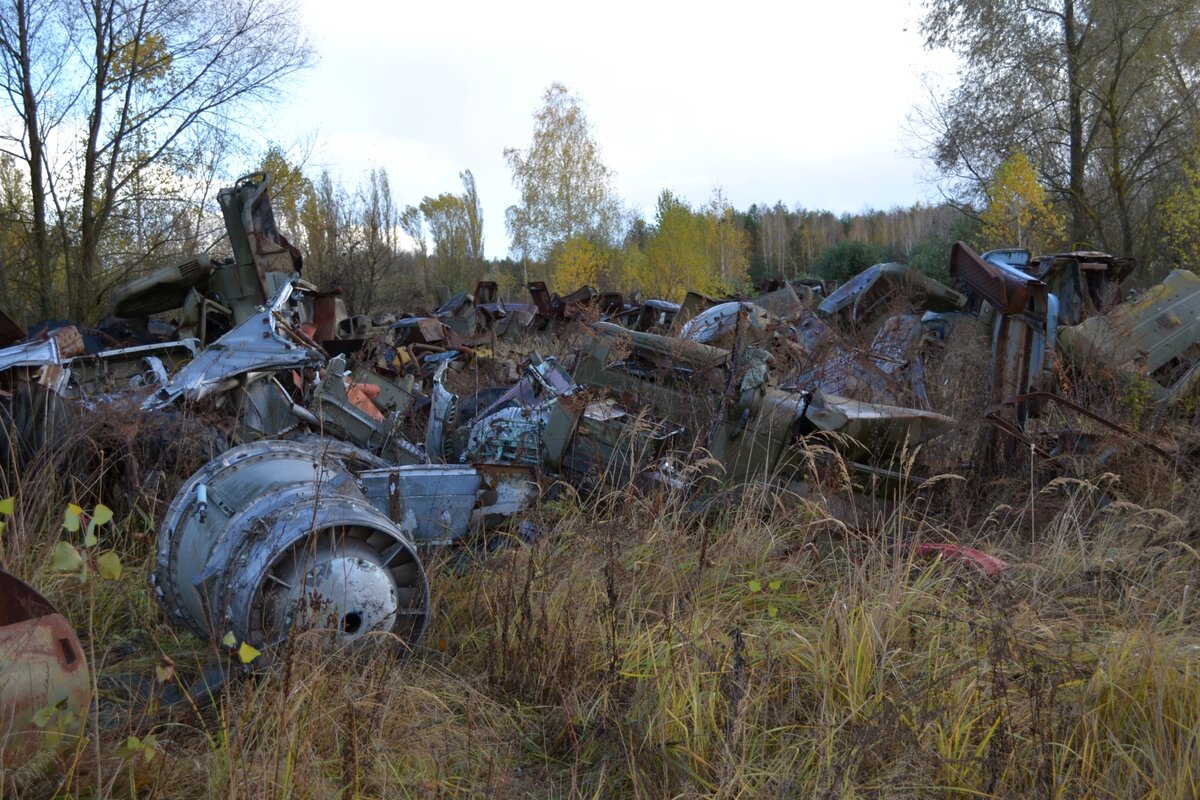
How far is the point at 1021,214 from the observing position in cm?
1806

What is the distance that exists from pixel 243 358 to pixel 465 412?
156cm

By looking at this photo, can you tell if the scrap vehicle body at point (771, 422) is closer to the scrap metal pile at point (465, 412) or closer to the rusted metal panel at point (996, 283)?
the scrap metal pile at point (465, 412)

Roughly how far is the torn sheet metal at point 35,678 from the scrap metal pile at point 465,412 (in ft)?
2.10

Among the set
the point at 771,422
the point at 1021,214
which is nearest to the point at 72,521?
the point at 771,422

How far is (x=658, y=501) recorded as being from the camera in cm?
433

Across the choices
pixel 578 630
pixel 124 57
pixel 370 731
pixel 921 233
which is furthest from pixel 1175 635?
pixel 921 233

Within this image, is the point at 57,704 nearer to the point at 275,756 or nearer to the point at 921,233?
the point at 275,756

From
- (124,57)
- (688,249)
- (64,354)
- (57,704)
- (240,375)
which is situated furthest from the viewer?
(688,249)

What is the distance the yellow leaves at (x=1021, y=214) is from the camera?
18047 mm

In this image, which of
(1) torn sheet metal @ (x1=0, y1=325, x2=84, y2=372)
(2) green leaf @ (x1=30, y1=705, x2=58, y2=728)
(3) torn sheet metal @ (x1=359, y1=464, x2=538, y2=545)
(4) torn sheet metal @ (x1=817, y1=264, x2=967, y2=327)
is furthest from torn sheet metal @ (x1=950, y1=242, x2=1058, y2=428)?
(1) torn sheet metal @ (x1=0, y1=325, x2=84, y2=372)

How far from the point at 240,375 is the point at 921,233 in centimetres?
6629

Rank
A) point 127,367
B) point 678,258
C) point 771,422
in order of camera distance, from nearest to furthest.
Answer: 1. point 771,422
2. point 127,367
3. point 678,258

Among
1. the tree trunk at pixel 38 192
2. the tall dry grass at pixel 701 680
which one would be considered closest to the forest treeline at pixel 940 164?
the tree trunk at pixel 38 192

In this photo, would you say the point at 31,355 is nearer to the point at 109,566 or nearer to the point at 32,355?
the point at 32,355
